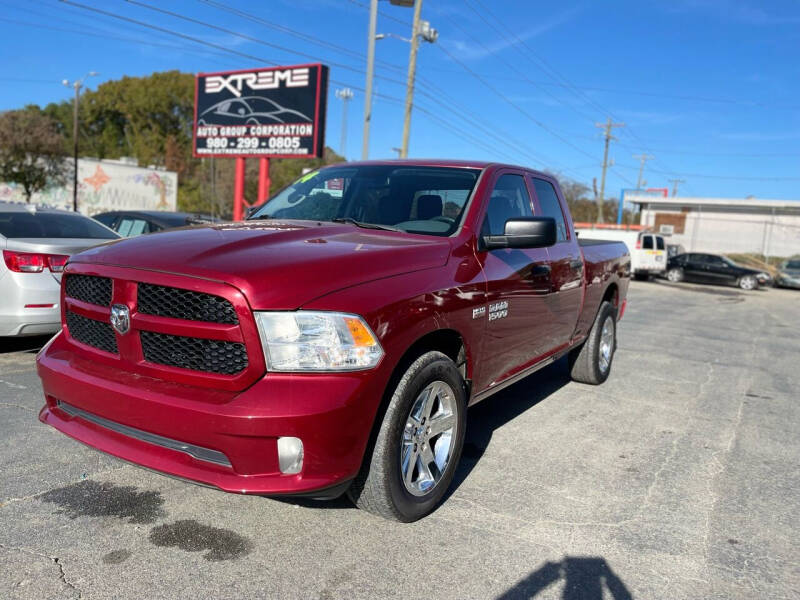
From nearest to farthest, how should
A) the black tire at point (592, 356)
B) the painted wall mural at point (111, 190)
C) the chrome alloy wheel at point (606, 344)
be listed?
the black tire at point (592, 356) < the chrome alloy wheel at point (606, 344) < the painted wall mural at point (111, 190)

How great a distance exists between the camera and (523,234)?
353cm

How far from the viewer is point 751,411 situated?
18.6 feet

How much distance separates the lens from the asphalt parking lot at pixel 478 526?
2.58 meters

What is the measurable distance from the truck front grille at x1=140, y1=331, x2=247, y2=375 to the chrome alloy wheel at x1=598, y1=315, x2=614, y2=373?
444cm

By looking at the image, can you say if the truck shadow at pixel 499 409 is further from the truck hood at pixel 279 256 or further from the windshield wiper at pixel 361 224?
the windshield wiper at pixel 361 224

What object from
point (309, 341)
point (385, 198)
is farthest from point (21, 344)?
point (309, 341)

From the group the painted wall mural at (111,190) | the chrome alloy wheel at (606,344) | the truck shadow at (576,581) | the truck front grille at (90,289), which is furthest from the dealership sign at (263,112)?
the painted wall mural at (111,190)

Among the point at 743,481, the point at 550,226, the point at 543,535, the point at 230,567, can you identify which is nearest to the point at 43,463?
the point at 230,567

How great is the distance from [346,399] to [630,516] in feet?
5.92

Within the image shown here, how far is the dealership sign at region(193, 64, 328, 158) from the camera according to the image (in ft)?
57.8

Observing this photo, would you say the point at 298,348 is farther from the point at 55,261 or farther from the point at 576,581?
the point at 55,261

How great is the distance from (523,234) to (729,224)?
43762 mm

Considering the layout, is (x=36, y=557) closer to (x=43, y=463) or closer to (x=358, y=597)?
(x=43, y=463)

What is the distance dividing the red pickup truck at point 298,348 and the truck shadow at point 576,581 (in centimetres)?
64
